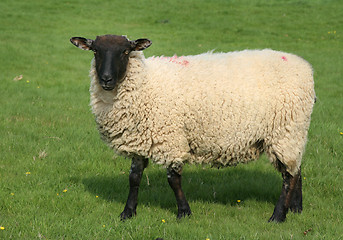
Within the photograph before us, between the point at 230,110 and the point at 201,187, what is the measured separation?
58.6 inches

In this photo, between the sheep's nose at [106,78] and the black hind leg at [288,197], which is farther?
the black hind leg at [288,197]

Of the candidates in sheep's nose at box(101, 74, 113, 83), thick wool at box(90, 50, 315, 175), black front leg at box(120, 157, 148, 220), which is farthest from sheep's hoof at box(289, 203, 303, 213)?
sheep's nose at box(101, 74, 113, 83)

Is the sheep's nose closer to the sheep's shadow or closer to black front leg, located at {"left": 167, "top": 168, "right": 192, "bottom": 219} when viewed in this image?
black front leg, located at {"left": 167, "top": 168, "right": 192, "bottom": 219}

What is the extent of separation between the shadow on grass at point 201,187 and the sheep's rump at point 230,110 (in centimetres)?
77

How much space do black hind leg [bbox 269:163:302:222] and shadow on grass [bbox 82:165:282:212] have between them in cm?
44

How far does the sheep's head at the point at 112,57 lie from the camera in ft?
16.4

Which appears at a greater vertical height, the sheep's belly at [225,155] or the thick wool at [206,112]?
the thick wool at [206,112]

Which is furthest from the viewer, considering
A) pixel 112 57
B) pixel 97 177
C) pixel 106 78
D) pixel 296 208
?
pixel 97 177

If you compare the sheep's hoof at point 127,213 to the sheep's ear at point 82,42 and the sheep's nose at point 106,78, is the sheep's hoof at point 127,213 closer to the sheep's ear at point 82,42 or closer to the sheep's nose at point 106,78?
the sheep's nose at point 106,78

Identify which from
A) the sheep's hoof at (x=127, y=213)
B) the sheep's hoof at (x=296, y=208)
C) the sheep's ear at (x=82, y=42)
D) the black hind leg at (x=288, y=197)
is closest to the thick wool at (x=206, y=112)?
the black hind leg at (x=288, y=197)

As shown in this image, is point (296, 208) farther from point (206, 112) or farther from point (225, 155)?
point (206, 112)

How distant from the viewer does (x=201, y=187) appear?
6320 mm

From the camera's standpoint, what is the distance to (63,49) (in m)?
17.6

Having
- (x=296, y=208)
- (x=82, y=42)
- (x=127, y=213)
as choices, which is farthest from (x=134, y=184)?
(x=296, y=208)
